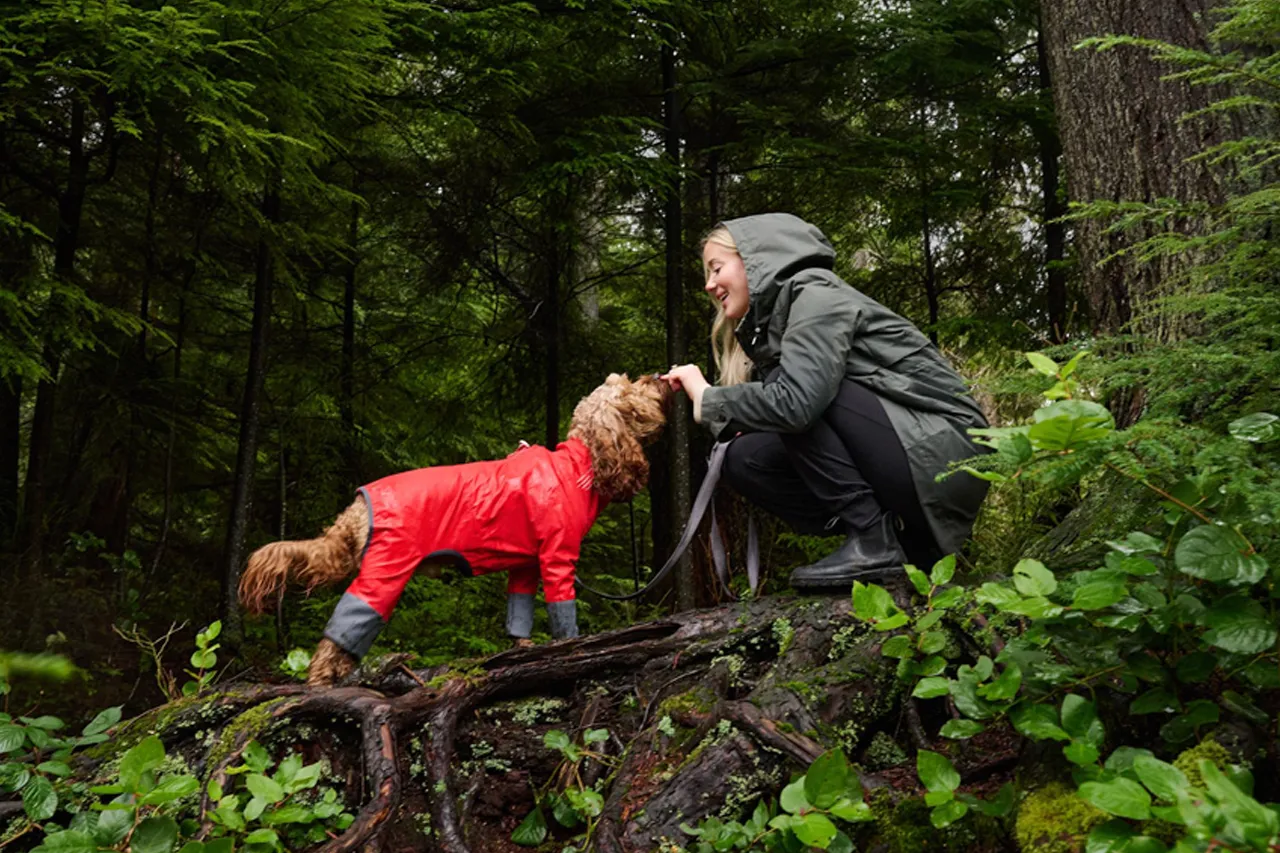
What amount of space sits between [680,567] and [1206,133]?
508cm

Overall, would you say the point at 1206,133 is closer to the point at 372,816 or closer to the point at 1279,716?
the point at 1279,716

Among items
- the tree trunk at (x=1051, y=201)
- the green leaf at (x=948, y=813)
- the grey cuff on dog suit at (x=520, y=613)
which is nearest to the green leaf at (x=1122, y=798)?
the green leaf at (x=948, y=813)

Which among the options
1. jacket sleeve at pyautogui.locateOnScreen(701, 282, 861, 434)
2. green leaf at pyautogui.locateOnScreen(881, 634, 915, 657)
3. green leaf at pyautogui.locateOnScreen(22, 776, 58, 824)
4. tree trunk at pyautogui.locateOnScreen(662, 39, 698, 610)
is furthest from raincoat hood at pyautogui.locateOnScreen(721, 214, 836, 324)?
tree trunk at pyautogui.locateOnScreen(662, 39, 698, 610)

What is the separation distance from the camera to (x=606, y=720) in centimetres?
253

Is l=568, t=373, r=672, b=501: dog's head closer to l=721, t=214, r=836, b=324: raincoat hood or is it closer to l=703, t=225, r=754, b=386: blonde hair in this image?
l=703, t=225, r=754, b=386: blonde hair

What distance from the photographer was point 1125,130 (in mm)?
3246

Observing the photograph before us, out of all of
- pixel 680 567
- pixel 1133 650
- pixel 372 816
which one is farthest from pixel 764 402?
pixel 680 567

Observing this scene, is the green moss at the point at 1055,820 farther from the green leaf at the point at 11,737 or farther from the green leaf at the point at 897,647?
the green leaf at the point at 11,737

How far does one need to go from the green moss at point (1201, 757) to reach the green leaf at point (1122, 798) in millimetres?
233

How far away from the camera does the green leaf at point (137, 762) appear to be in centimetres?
172

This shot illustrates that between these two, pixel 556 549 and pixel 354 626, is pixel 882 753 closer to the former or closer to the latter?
pixel 556 549

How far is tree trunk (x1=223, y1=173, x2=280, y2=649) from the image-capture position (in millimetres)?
6324

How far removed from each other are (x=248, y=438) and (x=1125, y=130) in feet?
19.3

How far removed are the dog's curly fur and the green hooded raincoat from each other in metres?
0.75
